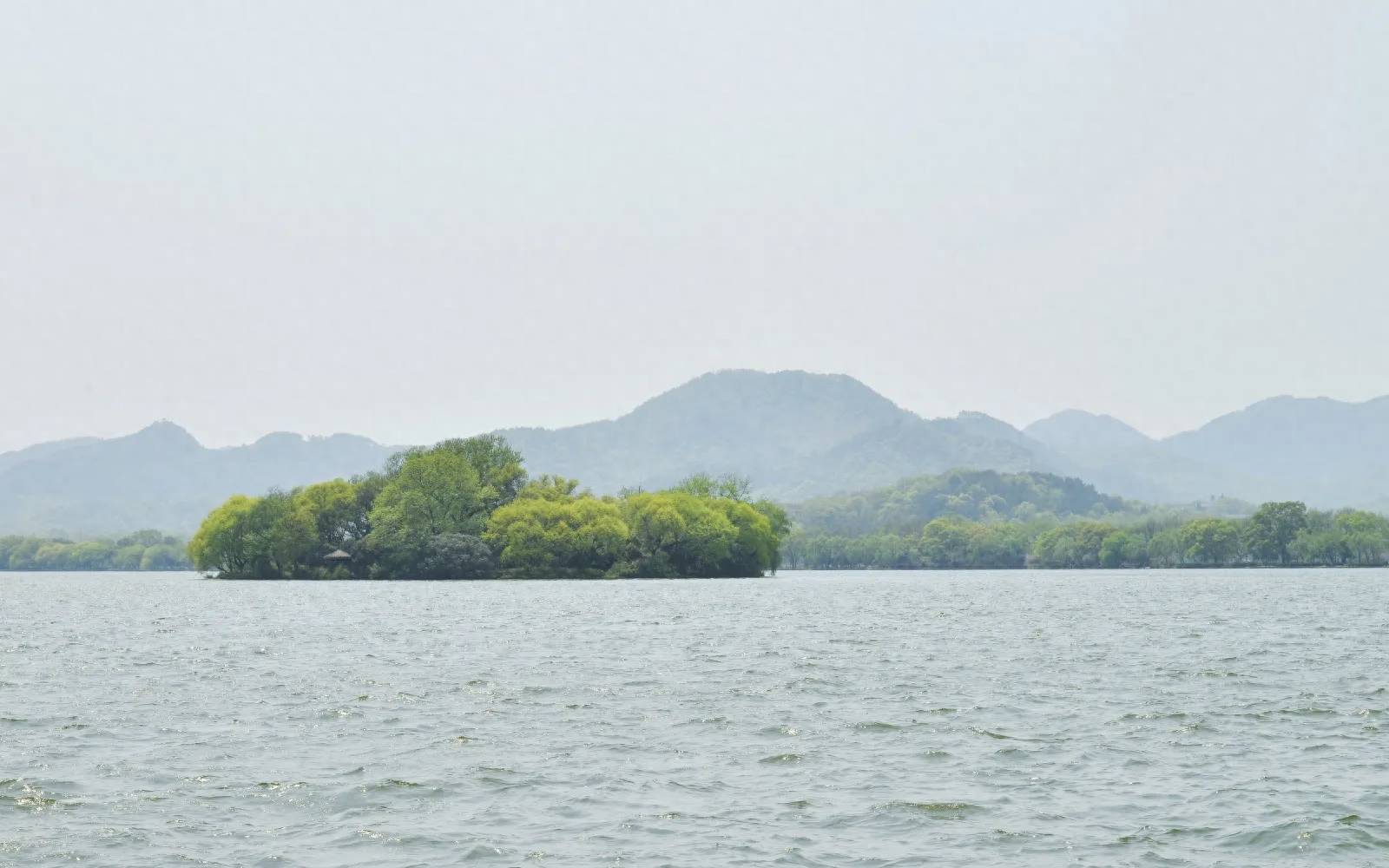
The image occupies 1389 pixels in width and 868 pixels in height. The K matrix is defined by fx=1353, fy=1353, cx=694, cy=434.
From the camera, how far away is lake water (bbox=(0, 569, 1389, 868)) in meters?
23.5

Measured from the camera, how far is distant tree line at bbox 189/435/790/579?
177375 millimetres

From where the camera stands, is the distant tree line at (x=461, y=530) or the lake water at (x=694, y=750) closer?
the lake water at (x=694, y=750)

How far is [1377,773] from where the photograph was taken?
98.3ft

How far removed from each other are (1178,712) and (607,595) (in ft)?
302

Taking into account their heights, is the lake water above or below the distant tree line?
below

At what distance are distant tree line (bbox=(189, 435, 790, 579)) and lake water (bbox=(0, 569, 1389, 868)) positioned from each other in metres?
105

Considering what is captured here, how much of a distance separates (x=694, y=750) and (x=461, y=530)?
5965 inches

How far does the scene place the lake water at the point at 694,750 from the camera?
2348 centimetres

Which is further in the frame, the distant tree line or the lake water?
the distant tree line

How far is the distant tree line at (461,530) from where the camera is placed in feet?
582

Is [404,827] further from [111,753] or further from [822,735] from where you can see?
[822,735]

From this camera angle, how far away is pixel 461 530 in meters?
181

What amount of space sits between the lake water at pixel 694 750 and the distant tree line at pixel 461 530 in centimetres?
10492

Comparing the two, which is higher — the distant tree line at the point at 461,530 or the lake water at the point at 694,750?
the distant tree line at the point at 461,530
